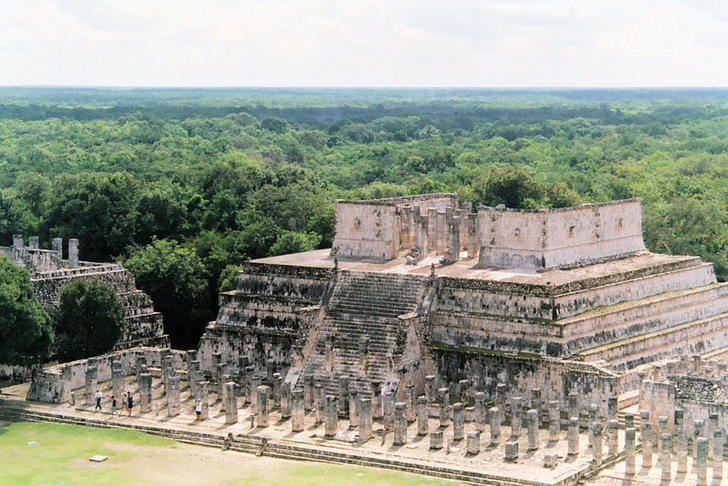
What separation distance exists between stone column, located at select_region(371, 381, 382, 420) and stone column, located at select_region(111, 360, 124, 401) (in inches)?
379

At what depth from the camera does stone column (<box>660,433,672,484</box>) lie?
119 ft

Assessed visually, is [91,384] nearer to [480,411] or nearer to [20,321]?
[20,321]

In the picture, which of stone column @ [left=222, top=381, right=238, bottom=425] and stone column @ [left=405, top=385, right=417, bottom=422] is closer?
stone column @ [left=405, top=385, right=417, bottom=422]

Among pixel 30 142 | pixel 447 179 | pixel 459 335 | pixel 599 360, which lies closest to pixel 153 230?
pixel 459 335

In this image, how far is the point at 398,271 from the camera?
1909 inches

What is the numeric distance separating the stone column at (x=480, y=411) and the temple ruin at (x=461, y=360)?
7 centimetres

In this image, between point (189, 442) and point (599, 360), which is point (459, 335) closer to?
point (599, 360)

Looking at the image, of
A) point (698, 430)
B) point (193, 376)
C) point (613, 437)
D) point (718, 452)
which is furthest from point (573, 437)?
point (193, 376)

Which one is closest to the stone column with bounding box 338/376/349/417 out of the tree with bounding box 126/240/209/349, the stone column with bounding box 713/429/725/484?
the stone column with bounding box 713/429/725/484

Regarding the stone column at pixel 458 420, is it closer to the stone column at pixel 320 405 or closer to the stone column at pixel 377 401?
the stone column at pixel 377 401

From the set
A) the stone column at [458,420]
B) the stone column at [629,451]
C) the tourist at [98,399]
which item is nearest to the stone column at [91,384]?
the tourist at [98,399]

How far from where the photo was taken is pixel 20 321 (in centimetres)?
4659

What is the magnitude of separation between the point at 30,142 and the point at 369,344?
133 meters

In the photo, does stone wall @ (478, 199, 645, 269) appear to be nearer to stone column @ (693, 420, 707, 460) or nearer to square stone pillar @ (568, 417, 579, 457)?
square stone pillar @ (568, 417, 579, 457)
